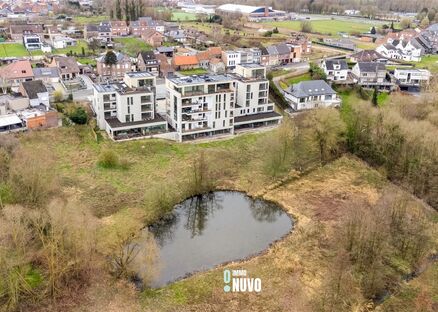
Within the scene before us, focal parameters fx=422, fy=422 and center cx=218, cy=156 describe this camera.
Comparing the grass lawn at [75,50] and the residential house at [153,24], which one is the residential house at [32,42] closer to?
the grass lawn at [75,50]

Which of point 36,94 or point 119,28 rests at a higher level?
point 119,28

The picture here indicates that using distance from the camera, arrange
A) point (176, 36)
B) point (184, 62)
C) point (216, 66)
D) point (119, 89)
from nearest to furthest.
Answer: point (119, 89) < point (184, 62) < point (216, 66) < point (176, 36)

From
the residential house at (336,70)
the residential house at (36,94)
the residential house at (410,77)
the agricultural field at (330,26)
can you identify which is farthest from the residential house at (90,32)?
the residential house at (410,77)

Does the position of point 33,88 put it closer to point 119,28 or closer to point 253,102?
point 253,102

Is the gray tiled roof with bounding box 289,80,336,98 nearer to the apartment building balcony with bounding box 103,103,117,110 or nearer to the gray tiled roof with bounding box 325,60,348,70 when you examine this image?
the gray tiled roof with bounding box 325,60,348,70

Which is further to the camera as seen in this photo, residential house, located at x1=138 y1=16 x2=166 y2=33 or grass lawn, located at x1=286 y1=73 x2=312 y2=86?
residential house, located at x1=138 y1=16 x2=166 y2=33

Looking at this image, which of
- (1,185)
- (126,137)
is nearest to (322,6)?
(126,137)

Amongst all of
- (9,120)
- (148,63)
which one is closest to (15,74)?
(9,120)

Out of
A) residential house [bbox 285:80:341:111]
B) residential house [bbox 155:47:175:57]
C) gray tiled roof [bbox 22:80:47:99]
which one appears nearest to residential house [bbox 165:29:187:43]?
residential house [bbox 155:47:175:57]

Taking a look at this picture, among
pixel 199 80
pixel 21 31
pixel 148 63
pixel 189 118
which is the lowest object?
pixel 189 118
